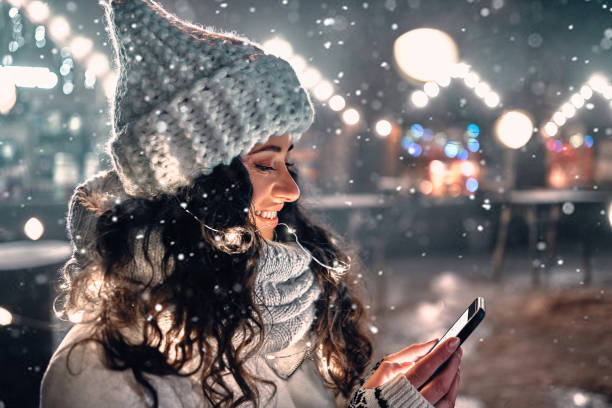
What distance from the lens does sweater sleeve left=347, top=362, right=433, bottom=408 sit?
128 cm

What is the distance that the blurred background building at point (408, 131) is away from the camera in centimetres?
699

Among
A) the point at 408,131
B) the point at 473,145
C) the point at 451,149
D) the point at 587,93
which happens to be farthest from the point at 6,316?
the point at 473,145

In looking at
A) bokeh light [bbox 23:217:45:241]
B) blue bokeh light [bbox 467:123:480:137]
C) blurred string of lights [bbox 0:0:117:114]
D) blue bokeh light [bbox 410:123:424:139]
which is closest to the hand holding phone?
blurred string of lights [bbox 0:0:117:114]

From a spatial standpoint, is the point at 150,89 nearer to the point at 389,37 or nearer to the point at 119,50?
the point at 119,50

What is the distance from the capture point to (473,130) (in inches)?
665

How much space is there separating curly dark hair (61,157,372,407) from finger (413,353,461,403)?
19.5 inches

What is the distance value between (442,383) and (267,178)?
2.66 ft

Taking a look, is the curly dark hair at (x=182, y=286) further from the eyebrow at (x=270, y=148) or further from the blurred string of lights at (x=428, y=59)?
the blurred string of lights at (x=428, y=59)

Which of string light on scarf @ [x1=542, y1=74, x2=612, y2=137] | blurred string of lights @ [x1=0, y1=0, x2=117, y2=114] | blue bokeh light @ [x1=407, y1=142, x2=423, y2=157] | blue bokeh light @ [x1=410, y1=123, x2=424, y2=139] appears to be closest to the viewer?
blurred string of lights @ [x1=0, y1=0, x2=117, y2=114]

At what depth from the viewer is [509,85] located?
13172 millimetres

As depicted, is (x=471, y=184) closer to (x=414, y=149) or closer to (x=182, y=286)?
(x=414, y=149)

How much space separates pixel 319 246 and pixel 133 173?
0.79 m

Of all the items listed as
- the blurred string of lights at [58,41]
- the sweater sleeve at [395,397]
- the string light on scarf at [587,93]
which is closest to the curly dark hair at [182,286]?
the sweater sleeve at [395,397]

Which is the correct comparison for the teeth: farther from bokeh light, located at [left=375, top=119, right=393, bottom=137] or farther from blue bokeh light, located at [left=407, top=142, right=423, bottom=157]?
blue bokeh light, located at [left=407, top=142, right=423, bottom=157]
